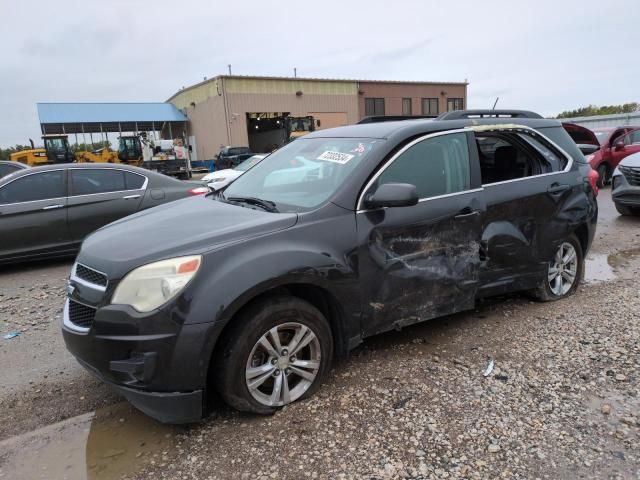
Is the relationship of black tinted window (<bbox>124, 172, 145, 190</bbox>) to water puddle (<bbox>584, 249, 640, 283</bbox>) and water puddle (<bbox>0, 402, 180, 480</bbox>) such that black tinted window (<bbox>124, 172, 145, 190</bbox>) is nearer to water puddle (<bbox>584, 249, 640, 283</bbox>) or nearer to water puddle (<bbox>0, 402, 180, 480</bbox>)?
water puddle (<bbox>0, 402, 180, 480</bbox>)

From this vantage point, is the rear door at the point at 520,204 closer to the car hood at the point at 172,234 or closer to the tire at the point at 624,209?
the car hood at the point at 172,234

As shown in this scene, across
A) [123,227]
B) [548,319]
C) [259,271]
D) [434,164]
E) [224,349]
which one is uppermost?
[434,164]

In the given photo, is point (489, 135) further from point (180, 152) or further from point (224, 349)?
point (180, 152)

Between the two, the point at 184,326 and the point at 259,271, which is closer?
the point at 184,326

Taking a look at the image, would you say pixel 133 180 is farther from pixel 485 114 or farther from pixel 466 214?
pixel 466 214

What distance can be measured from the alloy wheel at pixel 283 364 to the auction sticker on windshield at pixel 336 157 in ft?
4.15

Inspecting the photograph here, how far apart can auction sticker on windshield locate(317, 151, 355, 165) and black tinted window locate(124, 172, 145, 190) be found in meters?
4.32

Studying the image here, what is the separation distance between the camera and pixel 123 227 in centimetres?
326

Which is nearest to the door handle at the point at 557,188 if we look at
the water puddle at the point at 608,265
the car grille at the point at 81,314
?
the water puddle at the point at 608,265

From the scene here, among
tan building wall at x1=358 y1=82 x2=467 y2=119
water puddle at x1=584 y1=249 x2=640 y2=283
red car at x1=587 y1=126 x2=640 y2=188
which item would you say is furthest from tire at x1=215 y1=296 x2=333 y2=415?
tan building wall at x1=358 y1=82 x2=467 y2=119

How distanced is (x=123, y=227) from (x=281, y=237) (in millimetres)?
1199

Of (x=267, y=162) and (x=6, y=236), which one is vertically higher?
(x=267, y=162)

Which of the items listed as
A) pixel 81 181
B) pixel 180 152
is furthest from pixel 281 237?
pixel 180 152

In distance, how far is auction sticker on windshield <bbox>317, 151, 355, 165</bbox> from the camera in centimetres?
345
